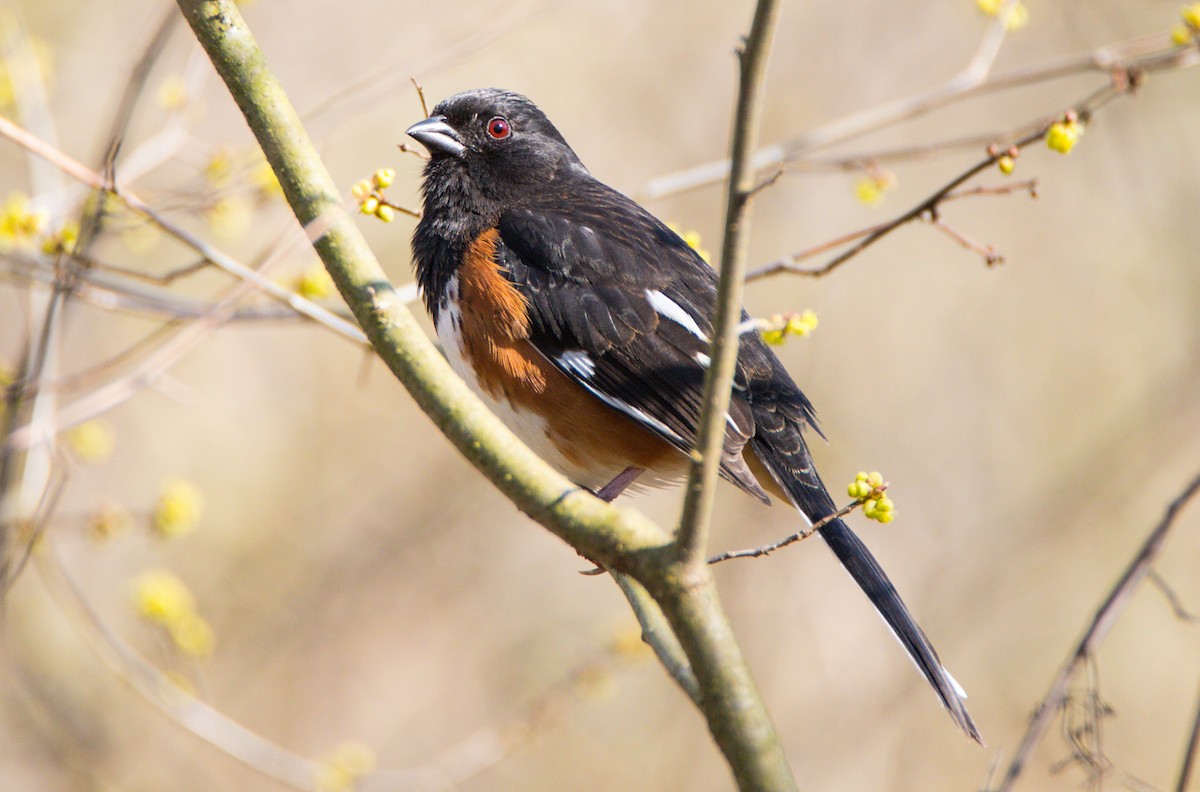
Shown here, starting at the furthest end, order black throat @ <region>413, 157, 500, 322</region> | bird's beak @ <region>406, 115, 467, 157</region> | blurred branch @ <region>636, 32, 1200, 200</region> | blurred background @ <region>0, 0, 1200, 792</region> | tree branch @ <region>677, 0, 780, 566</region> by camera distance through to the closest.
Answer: blurred background @ <region>0, 0, 1200, 792</region> → bird's beak @ <region>406, 115, 467, 157</region> → black throat @ <region>413, 157, 500, 322</region> → blurred branch @ <region>636, 32, 1200, 200</region> → tree branch @ <region>677, 0, 780, 566</region>

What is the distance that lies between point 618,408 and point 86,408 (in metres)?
1.41

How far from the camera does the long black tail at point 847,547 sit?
2.44m

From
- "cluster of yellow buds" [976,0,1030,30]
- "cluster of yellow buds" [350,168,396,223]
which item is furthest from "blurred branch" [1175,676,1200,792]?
"cluster of yellow buds" [976,0,1030,30]

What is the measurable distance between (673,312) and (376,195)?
96cm

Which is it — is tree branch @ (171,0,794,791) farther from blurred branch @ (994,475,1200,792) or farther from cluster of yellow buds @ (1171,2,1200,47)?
cluster of yellow buds @ (1171,2,1200,47)

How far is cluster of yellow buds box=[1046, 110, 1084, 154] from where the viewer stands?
2.13 meters

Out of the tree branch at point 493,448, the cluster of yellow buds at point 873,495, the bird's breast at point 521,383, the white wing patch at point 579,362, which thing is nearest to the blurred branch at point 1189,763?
the cluster of yellow buds at point 873,495

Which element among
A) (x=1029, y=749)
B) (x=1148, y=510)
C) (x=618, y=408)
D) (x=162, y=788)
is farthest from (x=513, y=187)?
(x=1148, y=510)

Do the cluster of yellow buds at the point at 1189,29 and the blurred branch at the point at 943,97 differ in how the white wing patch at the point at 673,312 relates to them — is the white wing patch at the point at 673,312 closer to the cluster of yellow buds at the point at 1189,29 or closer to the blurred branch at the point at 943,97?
the blurred branch at the point at 943,97

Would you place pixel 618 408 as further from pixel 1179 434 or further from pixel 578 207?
pixel 1179 434

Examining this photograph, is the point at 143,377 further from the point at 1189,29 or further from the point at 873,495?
the point at 1189,29

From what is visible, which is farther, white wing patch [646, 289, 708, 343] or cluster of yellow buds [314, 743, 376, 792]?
cluster of yellow buds [314, 743, 376, 792]

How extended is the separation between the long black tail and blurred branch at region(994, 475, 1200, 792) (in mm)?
197

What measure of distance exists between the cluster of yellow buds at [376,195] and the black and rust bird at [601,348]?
0.63 metres
